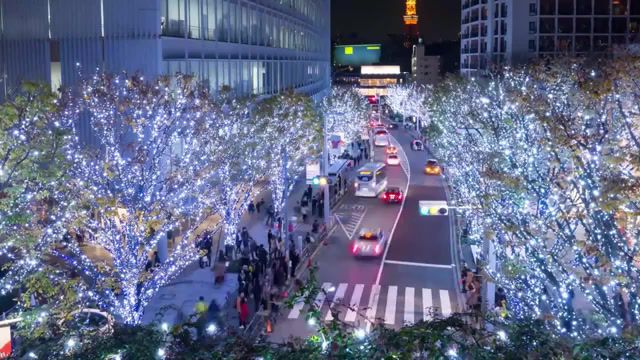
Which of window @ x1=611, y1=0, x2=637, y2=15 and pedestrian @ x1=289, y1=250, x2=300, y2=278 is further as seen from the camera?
window @ x1=611, y1=0, x2=637, y2=15

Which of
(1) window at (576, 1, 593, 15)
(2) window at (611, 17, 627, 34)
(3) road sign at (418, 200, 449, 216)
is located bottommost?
(3) road sign at (418, 200, 449, 216)

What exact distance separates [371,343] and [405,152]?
2325 inches

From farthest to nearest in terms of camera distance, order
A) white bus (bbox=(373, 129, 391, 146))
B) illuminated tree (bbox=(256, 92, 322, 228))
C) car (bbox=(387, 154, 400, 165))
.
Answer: white bus (bbox=(373, 129, 391, 146)), car (bbox=(387, 154, 400, 165)), illuminated tree (bbox=(256, 92, 322, 228))

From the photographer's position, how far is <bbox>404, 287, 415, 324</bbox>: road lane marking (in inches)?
783

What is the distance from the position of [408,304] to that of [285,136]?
10585 millimetres

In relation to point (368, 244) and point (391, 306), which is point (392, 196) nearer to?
point (368, 244)

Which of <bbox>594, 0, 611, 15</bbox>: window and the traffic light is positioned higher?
<bbox>594, 0, 611, 15</bbox>: window

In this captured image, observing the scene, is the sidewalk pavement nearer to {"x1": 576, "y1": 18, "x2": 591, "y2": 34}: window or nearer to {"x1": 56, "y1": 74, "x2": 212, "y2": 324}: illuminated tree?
{"x1": 56, "y1": 74, "x2": 212, "y2": 324}: illuminated tree

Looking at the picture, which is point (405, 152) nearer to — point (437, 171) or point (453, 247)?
point (437, 171)

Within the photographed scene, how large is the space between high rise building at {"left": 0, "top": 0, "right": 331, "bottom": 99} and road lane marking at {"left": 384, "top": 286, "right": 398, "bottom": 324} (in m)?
10.3

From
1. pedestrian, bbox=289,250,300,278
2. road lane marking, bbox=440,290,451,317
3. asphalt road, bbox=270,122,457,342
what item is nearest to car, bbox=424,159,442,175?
asphalt road, bbox=270,122,457,342

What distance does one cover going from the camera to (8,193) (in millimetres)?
12047

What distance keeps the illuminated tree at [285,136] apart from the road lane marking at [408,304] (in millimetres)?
7008

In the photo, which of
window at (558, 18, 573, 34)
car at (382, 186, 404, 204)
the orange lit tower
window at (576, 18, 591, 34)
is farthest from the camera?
the orange lit tower
